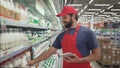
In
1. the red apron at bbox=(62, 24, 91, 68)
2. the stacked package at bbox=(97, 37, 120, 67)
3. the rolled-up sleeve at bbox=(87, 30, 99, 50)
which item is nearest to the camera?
the rolled-up sleeve at bbox=(87, 30, 99, 50)

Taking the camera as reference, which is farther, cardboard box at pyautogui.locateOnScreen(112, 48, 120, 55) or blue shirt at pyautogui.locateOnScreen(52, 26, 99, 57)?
cardboard box at pyautogui.locateOnScreen(112, 48, 120, 55)

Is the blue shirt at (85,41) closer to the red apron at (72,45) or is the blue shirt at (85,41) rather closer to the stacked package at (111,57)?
the red apron at (72,45)

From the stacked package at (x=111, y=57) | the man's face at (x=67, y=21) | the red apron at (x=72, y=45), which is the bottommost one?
the stacked package at (x=111, y=57)

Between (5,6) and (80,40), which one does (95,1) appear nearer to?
→ (80,40)

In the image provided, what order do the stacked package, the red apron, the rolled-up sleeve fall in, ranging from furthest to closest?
the stacked package
the red apron
the rolled-up sleeve

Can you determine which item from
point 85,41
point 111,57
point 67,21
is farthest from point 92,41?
point 111,57

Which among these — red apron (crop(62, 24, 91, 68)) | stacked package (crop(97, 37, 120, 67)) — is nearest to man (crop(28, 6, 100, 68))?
red apron (crop(62, 24, 91, 68))

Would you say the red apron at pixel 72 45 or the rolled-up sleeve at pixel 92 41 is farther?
the red apron at pixel 72 45

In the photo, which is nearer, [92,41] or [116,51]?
[92,41]

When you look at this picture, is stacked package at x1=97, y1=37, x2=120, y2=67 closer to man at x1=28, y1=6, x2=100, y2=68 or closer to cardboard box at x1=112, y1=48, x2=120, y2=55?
cardboard box at x1=112, y1=48, x2=120, y2=55

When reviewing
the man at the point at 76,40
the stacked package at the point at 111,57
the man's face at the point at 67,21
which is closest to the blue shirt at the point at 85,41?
the man at the point at 76,40

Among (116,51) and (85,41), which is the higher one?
(85,41)

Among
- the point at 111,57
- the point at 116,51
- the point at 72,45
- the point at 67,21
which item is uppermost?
the point at 67,21

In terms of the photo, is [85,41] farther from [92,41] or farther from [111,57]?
[111,57]
